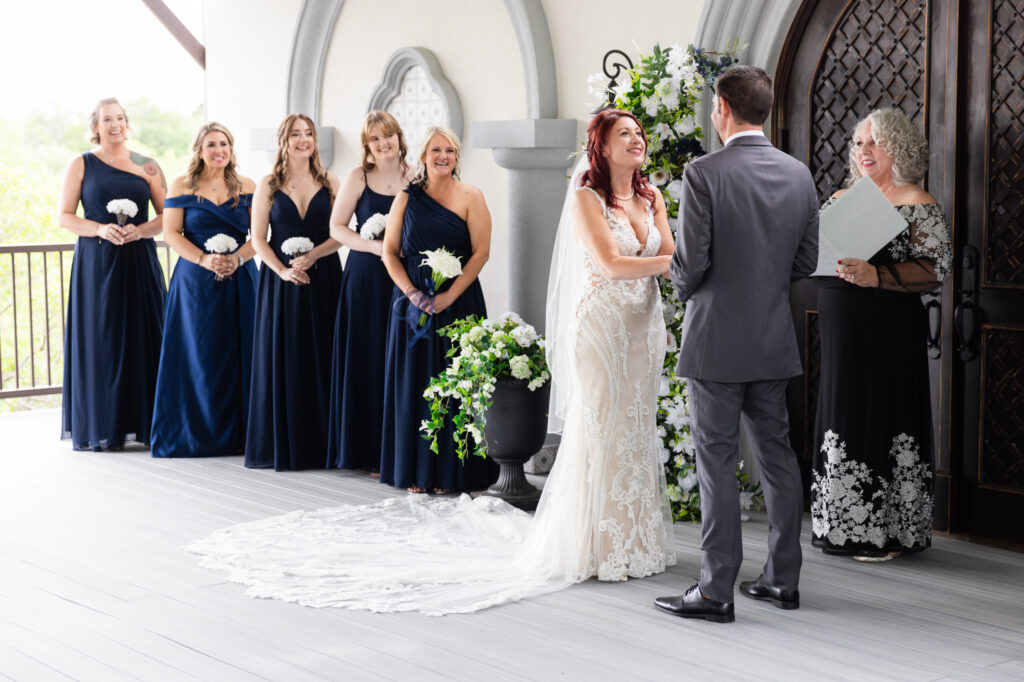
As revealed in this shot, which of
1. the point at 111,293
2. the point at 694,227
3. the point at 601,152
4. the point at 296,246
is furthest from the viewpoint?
the point at 111,293

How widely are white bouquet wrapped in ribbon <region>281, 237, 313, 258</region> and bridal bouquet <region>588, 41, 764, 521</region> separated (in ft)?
6.05

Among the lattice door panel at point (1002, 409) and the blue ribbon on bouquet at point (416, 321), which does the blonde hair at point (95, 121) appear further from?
the lattice door panel at point (1002, 409)

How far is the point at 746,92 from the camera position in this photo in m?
3.63

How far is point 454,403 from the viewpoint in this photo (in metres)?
5.63

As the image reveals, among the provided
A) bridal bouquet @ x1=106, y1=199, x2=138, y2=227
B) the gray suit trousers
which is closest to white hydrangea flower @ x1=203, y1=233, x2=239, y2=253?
bridal bouquet @ x1=106, y1=199, x2=138, y2=227

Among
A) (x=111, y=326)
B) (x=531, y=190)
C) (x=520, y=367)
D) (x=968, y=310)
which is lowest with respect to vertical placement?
(x=520, y=367)

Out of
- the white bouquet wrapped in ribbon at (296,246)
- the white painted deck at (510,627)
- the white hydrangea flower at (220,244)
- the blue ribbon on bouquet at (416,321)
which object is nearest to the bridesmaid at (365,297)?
the white bouquet wrapped in ribbon at (296,246)

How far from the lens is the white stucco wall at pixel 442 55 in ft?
19.3

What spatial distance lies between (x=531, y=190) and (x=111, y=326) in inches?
98.7

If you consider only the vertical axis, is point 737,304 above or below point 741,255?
below

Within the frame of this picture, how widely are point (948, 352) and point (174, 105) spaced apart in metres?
29.4

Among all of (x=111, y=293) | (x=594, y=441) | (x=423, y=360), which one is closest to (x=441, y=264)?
(x=423, y=360)

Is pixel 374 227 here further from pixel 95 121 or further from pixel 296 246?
pixel 95 121

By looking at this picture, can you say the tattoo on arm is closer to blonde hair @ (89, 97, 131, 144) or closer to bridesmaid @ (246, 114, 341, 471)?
blonde hair @ (89, 97, 131, 144)
